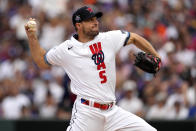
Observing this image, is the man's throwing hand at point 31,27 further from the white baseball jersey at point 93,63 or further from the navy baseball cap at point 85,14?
the navy baseball cap at point 85,14

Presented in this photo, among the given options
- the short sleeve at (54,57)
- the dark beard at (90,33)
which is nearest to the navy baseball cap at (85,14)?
the dark beard at (90,33)

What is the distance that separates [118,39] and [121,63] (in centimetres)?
530

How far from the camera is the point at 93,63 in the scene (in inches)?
228

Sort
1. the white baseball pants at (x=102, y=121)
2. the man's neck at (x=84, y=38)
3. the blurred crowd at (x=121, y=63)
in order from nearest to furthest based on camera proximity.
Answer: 1. the white baseball pants at (x=102, y=121)
2. the man's neck at (x=84, y=38)
3. the blurred crowd at (x=121, y=63)

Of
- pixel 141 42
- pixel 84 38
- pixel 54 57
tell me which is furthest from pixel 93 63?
pixel 141 42

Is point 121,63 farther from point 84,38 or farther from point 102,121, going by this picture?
point 102,121

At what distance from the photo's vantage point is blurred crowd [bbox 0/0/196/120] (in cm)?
1008

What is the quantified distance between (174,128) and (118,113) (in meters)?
3.55

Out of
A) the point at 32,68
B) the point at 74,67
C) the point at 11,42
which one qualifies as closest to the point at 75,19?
the point at 74,67

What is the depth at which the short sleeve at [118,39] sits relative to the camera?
5.92 m

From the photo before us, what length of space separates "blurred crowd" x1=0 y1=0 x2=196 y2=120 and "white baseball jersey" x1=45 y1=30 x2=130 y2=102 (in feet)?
13.3

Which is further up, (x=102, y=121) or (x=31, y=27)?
(x=31, y=27)

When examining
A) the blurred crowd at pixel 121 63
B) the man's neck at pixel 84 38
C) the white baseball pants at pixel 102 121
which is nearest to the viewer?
the white baseball pants at pixel 102 121

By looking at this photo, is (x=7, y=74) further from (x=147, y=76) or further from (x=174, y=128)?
(x=174, y=128)
